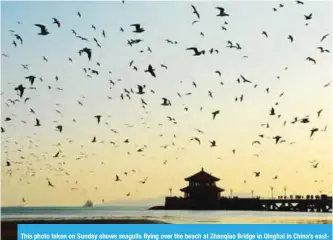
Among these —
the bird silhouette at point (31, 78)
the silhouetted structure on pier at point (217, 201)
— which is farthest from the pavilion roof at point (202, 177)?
the bird silhouette at point (31, 78)

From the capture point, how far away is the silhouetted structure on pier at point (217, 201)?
136ft

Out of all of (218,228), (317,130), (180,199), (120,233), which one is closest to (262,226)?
(218,228)

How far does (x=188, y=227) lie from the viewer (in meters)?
14.4

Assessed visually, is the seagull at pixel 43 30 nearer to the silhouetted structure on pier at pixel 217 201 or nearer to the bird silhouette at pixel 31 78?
the bird silhouette at pixel 31 78

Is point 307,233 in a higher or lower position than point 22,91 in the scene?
lower

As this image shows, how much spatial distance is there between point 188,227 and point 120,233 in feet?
4.41

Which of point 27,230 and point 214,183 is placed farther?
point 214,183

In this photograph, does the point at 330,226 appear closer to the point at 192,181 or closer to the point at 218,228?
the point at 218,228

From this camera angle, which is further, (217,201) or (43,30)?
(217,201)

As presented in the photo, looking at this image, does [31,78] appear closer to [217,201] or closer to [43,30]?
[43,30]

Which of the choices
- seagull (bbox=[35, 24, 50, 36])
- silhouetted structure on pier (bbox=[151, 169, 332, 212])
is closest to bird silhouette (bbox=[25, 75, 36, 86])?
seagull (bbox=[35, 24, 50, 36])

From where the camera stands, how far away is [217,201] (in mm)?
41562

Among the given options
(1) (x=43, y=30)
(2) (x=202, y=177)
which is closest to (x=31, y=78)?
(1) (x=43, y=30)

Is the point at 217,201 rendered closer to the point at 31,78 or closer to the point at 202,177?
the point at 202,177
